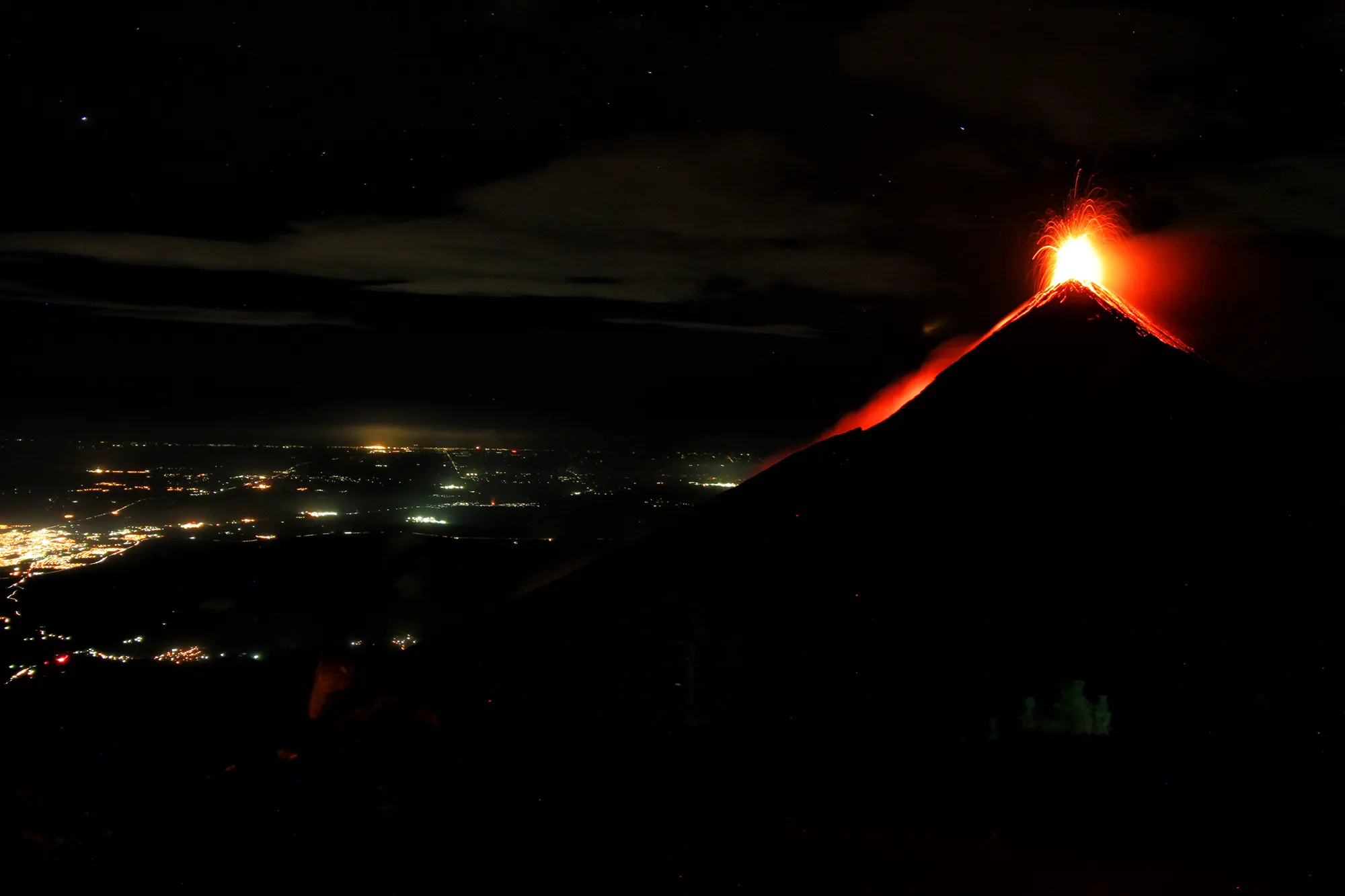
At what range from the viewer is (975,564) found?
15.0 m

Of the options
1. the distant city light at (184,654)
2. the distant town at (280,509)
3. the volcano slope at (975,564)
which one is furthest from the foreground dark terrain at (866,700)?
the distant city light at (184,654)

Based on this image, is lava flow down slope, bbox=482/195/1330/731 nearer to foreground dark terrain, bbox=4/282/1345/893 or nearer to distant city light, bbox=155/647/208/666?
foreground dark terrain, bbox=4/282/1345/893

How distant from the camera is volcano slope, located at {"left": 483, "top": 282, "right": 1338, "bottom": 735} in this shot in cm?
1326

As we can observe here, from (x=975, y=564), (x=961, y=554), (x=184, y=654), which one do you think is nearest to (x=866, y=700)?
(x=975, y=564)

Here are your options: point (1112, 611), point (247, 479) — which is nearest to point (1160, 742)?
point (1112, 611)

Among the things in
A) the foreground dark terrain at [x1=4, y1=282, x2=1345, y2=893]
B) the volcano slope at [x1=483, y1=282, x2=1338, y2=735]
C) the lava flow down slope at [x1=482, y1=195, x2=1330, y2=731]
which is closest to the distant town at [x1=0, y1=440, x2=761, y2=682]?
the foreground dark terrain at [x1=4, y1=282, x2=1345, y2=893]

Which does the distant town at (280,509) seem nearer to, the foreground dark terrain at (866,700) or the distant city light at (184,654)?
the distant city light at (184,654)

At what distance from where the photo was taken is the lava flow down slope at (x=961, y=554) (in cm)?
1359

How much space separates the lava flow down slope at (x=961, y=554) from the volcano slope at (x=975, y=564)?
0.04 m

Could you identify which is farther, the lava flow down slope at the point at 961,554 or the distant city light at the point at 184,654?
the distant city light at the point at 184,654

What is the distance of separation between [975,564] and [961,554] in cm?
32

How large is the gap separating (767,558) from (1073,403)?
257 inches

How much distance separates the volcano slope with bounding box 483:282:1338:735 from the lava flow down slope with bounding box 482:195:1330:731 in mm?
38

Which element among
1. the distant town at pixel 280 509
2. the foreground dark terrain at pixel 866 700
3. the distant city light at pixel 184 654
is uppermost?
the distant town at pixel 280 509
